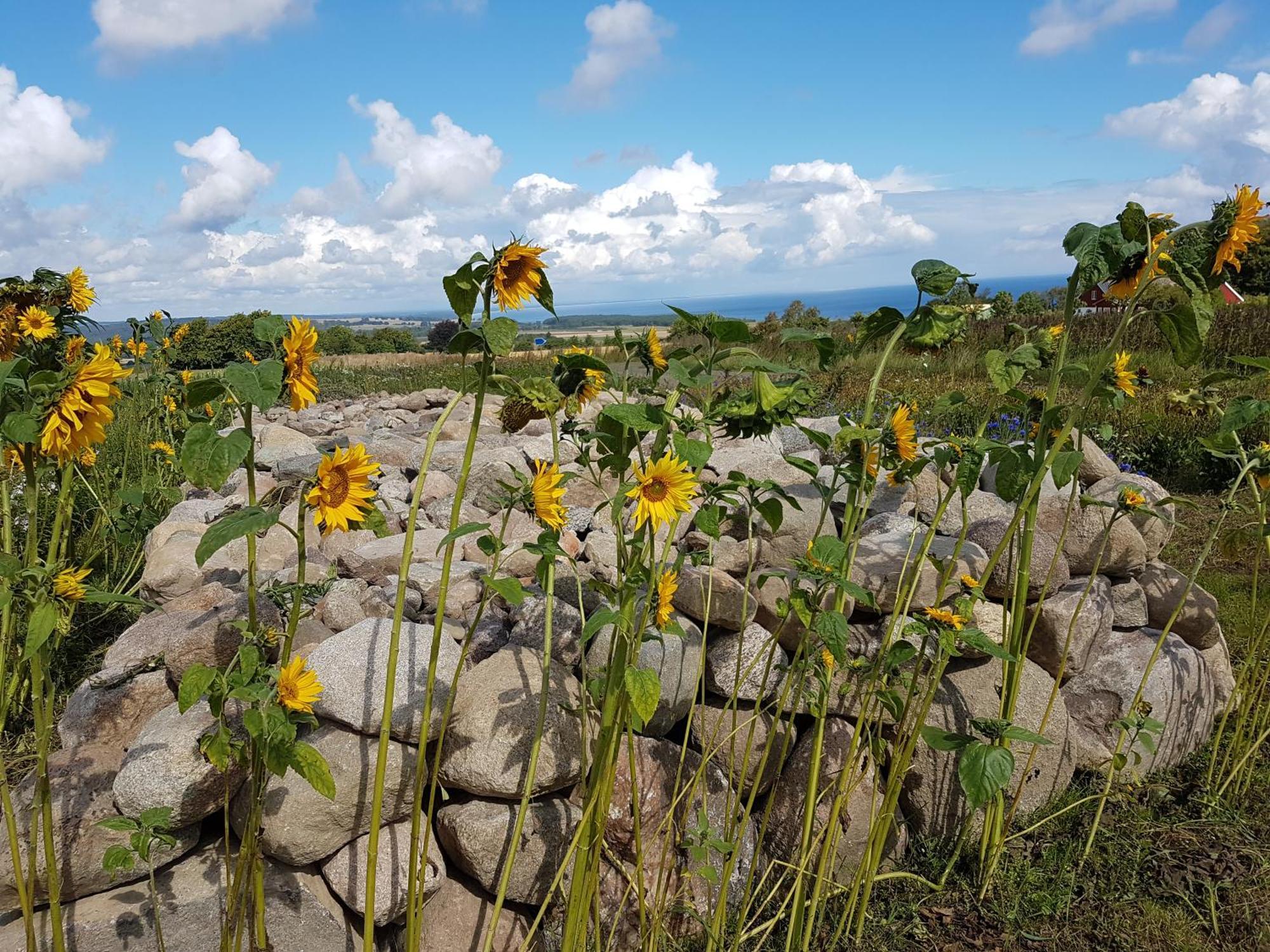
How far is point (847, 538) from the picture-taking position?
1.85 metres

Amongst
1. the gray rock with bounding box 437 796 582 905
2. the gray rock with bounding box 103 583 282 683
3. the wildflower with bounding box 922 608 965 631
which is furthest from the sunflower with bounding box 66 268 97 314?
the wildflower with bounding box 922 608 965 631

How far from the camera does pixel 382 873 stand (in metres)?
2.05

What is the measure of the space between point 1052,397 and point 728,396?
0.87 metres

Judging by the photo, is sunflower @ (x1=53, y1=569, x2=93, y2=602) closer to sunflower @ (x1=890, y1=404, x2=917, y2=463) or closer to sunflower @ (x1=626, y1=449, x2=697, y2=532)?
sunflower @ (x1=626, y1=449, x2=697, y2=532)

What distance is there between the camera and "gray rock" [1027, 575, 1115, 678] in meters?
2.77

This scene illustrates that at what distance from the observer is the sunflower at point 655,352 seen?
1590 mm

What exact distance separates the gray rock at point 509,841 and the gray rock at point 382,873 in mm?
97

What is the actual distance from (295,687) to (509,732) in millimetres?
780

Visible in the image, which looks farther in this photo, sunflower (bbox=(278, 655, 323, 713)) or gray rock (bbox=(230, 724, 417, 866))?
gray rock (bbox=(230, 724, 417, 866))

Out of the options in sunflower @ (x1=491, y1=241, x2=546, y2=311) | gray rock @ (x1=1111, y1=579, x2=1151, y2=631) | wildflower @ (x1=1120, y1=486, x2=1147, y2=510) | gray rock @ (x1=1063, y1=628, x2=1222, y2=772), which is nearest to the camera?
sunflower @ (x1=491, y1=241, x2=546, y2=311)

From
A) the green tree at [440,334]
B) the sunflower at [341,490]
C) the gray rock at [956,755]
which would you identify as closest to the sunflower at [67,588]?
the sunflower at [341,490]

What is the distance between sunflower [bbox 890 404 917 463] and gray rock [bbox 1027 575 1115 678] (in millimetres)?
1115

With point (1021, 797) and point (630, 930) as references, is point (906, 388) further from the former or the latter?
point (630, 930)

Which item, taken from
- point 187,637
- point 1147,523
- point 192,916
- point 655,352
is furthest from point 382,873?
point 1147,523
